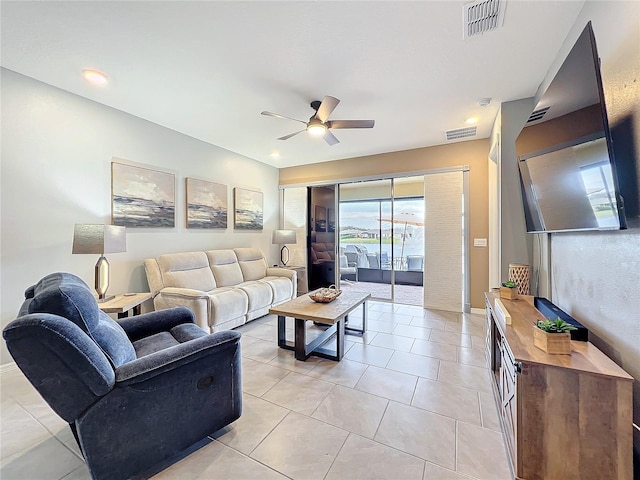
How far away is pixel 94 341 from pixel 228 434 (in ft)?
3.23

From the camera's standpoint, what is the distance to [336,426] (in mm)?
1713

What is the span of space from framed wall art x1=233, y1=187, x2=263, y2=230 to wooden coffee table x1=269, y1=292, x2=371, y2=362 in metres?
2.50

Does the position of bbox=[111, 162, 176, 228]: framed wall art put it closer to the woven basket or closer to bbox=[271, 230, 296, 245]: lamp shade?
bbox=[271, 230, 296, 245]: lamp shade

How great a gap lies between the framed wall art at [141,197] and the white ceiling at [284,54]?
2.49ft

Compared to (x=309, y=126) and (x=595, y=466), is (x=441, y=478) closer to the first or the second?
(x=595, y=466)

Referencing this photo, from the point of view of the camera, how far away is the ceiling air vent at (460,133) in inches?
146

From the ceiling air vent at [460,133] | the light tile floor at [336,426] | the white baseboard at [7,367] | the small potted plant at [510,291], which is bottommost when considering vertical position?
the light tile floor at [336,426]

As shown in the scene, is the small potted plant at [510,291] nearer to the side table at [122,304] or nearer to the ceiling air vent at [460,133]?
the ceiling air vent at [460,133]

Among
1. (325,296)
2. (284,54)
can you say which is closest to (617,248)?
(325,296)

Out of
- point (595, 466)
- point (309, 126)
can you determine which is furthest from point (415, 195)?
point (595, 466)

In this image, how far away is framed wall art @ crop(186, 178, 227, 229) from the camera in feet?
13.3

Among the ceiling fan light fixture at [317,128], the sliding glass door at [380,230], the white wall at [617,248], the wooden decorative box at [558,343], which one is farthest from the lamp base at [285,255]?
the wooden decorative box at [558,343]

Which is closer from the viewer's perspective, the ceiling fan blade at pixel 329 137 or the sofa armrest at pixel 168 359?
the sofa armrest at pixel 168 359

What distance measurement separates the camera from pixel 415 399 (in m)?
1.99
